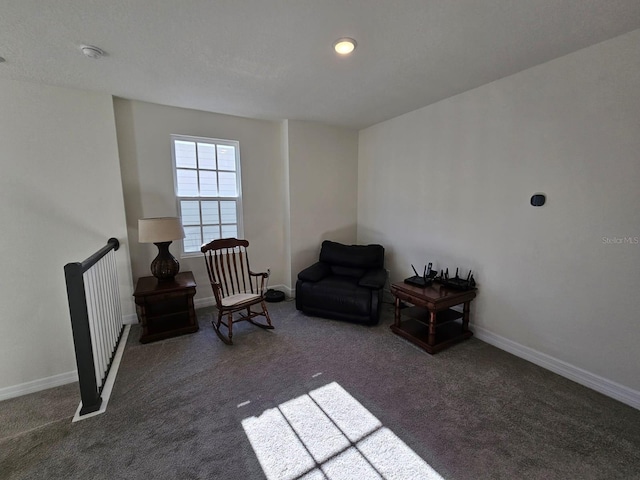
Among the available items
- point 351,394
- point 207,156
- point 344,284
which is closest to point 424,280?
point 344,284

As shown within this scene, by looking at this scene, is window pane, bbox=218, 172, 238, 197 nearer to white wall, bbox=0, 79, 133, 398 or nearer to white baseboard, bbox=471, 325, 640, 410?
white wall, bbox=0, 79, 133, 398

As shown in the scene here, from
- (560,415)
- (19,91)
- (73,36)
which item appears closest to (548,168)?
(560,415)

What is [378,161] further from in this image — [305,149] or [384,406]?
[384,406]

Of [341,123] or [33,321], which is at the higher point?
[341,123]

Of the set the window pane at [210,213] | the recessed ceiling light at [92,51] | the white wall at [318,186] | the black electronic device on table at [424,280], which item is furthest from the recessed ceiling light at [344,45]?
the window pane at [210,213]

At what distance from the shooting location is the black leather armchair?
125 inches

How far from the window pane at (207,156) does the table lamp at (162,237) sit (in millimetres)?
979

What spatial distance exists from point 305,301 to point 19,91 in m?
3.44

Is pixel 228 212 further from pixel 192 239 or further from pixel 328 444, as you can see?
pixel 328 444

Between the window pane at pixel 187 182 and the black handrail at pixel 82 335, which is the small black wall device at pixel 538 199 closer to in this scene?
the black handrail at pixel 82 335

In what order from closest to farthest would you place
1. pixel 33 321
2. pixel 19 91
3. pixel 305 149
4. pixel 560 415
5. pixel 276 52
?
pixel 560 415
pixel 276 52
pixel 19 91
pixel 33 321
pixel 305 149

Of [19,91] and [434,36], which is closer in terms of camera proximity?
[434,36]

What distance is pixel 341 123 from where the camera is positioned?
13.1ft

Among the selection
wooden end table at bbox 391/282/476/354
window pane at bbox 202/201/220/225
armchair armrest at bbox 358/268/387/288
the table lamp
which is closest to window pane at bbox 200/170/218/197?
window pane at bbox 202/201/220/225
